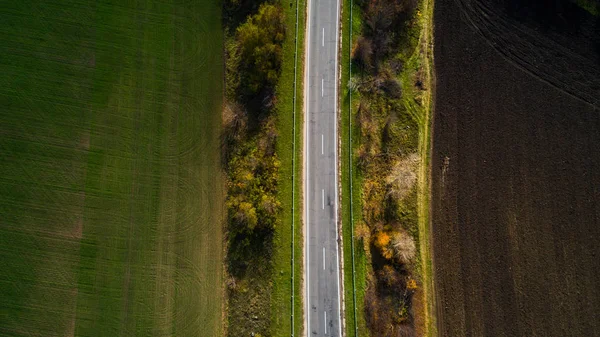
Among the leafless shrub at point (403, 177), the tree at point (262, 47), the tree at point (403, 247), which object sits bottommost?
the tree at point (403, 247)

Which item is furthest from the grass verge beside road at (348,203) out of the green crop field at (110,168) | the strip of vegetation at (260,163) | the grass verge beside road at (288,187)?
the green crop field at (110,168)

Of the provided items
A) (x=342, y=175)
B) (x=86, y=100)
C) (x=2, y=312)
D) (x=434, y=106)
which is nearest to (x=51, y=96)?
(x=86, y=100)

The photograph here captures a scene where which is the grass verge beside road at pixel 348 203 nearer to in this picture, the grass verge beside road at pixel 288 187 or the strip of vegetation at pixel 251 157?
the grass verge beside road at pixel 288 187

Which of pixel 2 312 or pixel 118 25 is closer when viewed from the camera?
pixel 2 312

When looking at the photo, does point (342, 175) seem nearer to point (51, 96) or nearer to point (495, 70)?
point (495, 70)

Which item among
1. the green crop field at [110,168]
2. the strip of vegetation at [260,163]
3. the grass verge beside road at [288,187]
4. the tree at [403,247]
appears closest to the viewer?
the tree at [403,247]

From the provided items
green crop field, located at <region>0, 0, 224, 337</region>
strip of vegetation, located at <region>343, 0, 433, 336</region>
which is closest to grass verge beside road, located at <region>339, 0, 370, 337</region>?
strip of vegetation, located at <region>343, 0, 433, 336</region>

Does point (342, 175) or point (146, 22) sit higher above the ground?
point (146, 22)
